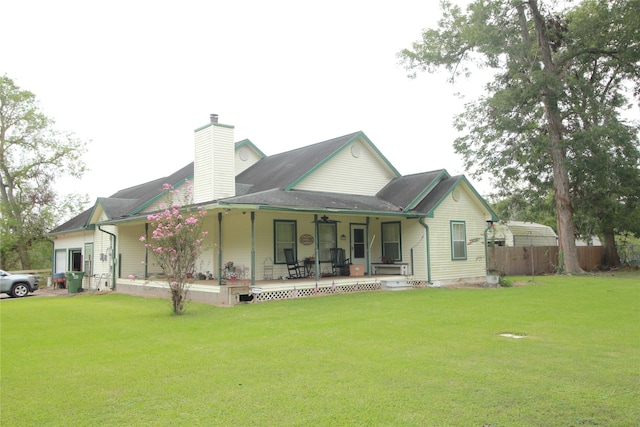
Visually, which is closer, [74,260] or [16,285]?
[16,285]

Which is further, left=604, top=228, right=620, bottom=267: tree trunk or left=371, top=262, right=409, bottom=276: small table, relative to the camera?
left=604, top=228, right=620, bottom=267: tree trunk

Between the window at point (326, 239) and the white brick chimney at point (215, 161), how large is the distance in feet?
11.2

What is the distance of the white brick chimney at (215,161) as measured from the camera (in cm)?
1569

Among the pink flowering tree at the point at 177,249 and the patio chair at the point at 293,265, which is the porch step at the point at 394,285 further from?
the pink flowering tree at the point at 177,249

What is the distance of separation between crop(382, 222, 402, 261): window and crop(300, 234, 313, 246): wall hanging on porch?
3225mm

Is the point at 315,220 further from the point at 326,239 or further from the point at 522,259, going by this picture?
the point at 522,259

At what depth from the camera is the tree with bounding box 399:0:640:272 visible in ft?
73.7

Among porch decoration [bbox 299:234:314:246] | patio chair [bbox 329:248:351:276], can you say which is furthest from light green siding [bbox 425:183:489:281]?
porch decoration [bbox 299:234:314:246]

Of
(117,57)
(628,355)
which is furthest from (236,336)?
(117,57)

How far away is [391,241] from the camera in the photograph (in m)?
18.5

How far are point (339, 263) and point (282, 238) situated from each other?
2320 millimetres

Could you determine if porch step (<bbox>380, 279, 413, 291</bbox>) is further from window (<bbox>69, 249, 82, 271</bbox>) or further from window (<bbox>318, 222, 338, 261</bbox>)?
window (<bbox>69, 249, 82, 271</bbox>)

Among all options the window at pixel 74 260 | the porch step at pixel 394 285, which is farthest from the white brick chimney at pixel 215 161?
the window at pixel 74 260

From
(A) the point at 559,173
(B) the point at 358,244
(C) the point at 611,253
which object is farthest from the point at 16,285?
(C) the point at 611,253
